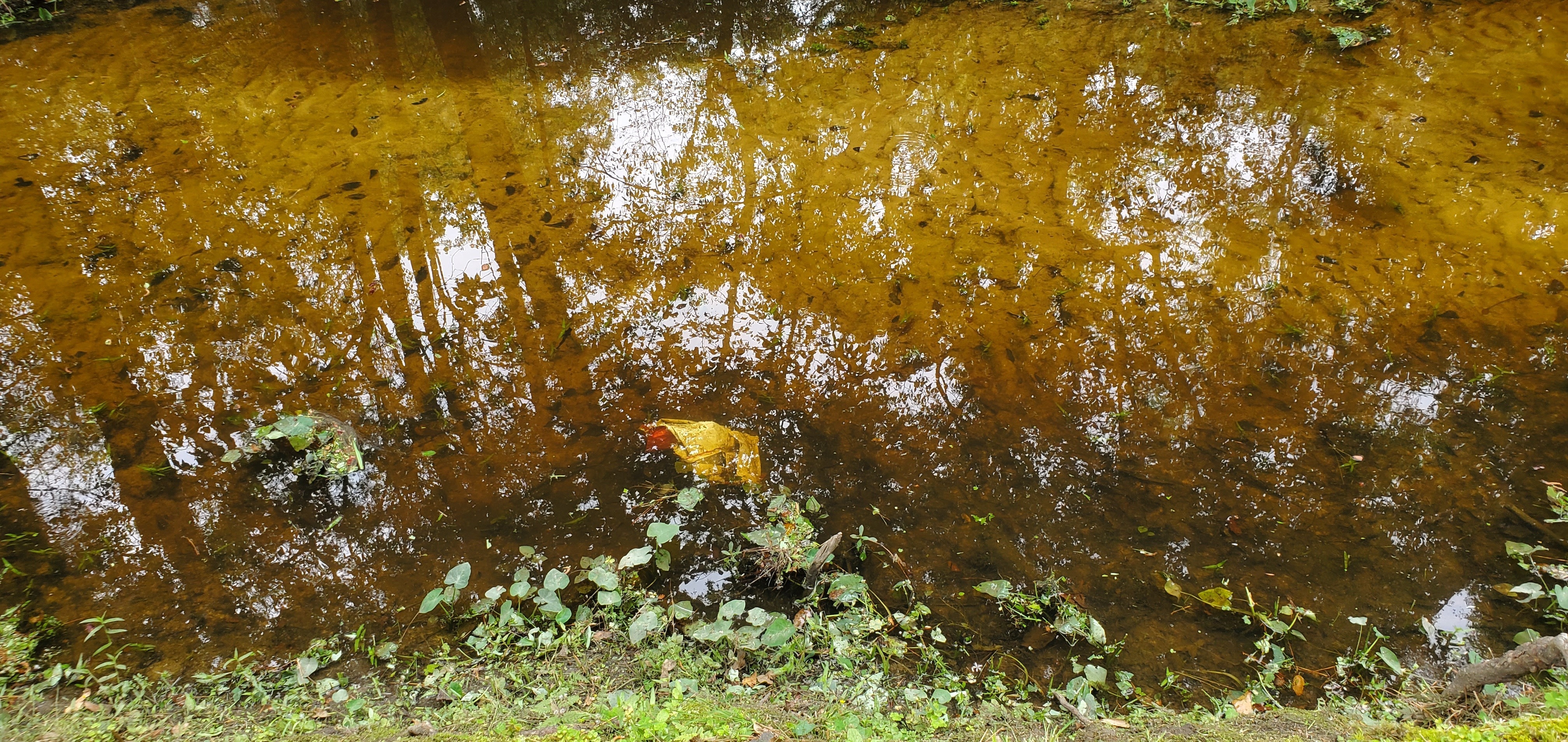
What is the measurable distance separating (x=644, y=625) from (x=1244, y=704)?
5.72 feet

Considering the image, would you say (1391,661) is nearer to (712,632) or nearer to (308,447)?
(712,632)

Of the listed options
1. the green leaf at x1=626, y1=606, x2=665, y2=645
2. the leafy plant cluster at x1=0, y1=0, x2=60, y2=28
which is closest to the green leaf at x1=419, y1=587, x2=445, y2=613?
the green leaf at x1=626, y1=606, x2=665, y2=645

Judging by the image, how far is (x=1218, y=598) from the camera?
2.07 m

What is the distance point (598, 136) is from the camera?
13.3 ft

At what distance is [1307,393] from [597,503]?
→ 2.86 meters

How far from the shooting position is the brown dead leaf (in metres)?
1.80

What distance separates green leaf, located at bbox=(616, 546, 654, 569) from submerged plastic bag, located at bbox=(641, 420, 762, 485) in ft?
1.34

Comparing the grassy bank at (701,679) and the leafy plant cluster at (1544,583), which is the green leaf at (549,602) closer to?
the grassy bank at (701,679)

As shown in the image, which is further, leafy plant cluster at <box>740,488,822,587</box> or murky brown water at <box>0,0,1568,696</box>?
murky brown water at <box>0,0,1568,696</box>

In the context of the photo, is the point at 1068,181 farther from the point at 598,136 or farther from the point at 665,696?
the point at 665,696

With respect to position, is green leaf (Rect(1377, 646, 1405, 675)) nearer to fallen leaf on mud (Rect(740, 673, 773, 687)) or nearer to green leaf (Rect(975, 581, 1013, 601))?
green leaf (Rect(975, 581, 1013, 601))

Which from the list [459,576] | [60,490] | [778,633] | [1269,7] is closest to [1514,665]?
[778,633]

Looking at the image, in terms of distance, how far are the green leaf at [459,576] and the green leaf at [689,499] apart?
703 mm

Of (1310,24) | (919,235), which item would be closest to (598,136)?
(919,235)
